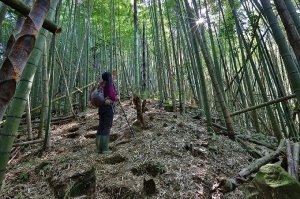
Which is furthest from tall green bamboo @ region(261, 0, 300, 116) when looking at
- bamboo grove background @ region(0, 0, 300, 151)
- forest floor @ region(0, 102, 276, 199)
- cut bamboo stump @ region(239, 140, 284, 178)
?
cut bamboo stump @ region(239, 140, 284, 178)

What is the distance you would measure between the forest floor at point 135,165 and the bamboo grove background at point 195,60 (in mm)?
430

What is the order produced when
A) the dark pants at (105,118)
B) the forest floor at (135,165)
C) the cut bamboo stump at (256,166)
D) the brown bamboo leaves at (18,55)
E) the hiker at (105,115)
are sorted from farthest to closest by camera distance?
1. the dark pants at (105,118)
2. the hiker at (105,115)
3. the cut bamboo stump at (256,166)
4. the forest floor at (135,165)
5. the brown bamboo leaves at (18,55)

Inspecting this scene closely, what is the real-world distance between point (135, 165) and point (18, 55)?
2.46 meters

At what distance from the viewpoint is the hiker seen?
11.7 feet

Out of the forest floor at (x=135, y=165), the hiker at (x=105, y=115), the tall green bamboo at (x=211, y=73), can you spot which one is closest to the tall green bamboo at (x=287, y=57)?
the forest floor at (x=135, y=165)

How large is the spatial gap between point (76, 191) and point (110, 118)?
3.94ft

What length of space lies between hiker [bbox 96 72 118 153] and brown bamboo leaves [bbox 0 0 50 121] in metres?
2.92

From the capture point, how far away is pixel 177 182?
2.62 m

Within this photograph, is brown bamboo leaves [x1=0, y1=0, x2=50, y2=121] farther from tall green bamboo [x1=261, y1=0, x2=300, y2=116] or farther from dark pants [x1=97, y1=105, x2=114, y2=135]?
dark pants [x1=97, y1=105, x2=114, y2=135]

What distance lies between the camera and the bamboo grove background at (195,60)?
65.8 inches

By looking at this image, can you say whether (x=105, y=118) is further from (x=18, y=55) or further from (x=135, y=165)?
(x=18, y=55)

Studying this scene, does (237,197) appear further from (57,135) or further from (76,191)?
(57,135)

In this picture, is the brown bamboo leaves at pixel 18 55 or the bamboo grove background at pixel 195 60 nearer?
the brown bamboo leaves at pixel 18 55

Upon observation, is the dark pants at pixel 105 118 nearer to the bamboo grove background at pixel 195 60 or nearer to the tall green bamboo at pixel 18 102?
the bamboo grove background at pixel 195 60
